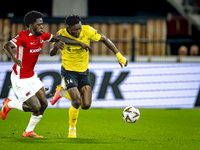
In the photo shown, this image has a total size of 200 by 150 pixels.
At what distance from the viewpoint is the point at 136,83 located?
39.1 feet

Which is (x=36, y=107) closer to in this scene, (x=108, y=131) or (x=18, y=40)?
(x=18, y=40)

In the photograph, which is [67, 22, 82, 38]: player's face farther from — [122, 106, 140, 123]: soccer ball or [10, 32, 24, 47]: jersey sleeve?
[122, 106, 140, 123]: soccer ball

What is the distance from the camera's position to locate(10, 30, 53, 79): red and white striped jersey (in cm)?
682

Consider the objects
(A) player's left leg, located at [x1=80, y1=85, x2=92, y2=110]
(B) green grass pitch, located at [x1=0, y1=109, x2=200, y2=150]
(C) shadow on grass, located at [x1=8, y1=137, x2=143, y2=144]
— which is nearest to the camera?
(B) green grass pitch, located at [x1=0, y1=109, x2=200, y2=150]

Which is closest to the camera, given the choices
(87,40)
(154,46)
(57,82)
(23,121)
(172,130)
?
(87,40)

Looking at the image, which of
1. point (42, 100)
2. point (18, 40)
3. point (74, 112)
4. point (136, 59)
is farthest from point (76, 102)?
point (136, 59)

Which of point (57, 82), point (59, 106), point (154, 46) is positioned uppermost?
point (154, 46)

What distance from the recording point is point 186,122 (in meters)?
9.48

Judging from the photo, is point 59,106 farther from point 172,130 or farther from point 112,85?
point 172,130

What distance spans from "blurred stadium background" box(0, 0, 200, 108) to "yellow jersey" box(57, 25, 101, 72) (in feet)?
13.8

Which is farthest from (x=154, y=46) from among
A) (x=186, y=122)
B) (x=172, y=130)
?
(x=172, y=130)

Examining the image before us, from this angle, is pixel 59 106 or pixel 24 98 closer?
pixel 24 98

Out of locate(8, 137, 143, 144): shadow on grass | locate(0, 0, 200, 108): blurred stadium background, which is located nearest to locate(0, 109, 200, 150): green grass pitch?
locate(8, 137, 143, 144): shadow on grass

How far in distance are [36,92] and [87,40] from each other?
4.69 ft
